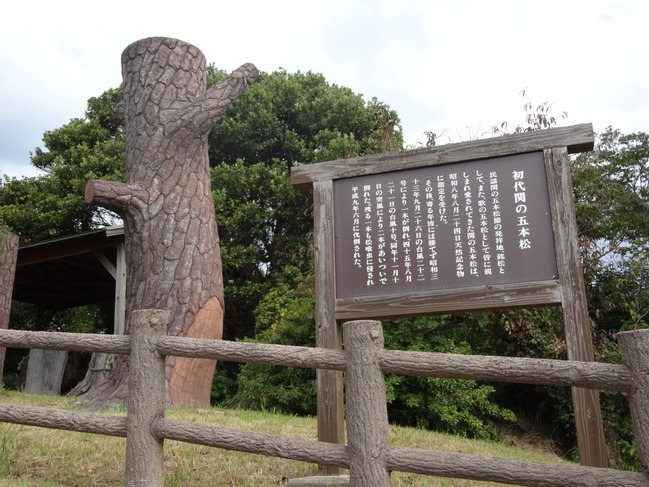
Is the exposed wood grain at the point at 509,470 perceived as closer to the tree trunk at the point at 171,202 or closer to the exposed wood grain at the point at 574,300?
the exposed wood grain at the point at 574,300

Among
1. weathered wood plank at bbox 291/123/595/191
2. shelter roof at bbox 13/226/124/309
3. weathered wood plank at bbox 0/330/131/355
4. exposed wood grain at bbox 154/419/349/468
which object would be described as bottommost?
exposed wood grain at bbox 154/419/349/468

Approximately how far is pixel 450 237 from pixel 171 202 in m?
3.64

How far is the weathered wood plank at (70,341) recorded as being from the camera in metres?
3.71

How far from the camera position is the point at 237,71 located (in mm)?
7172

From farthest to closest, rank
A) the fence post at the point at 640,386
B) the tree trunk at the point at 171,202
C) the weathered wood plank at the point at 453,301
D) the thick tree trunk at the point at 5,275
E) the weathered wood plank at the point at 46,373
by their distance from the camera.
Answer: the weathered wood plank at the point at 46,373 → the thick tree trunk at the point at 5,275 → the tree trunk at the point at 171,202 → the weathered wood plank at the point at 453,301 → the fence post at the point at 640,386

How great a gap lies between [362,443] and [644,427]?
1.31 meters

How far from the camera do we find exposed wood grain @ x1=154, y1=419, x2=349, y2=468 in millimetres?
3209

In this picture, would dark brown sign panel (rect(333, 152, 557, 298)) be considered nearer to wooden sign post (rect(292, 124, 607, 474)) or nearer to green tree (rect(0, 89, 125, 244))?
wooden sign post (rect(292, 124, 607, 474))

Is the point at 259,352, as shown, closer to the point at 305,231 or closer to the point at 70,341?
the point at 70,341

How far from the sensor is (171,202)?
6992 mm

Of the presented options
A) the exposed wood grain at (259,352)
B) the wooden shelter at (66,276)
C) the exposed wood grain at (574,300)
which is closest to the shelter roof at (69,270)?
the wooden shelter at (66,276)

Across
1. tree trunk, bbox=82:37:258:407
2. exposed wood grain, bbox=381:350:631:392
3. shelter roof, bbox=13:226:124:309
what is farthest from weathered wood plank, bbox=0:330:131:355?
shelter roof, bbox=13:226:124:309

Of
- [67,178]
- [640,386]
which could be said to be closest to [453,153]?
[640,386]

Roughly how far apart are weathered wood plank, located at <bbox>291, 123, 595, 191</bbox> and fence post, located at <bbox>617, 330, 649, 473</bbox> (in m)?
2.05
